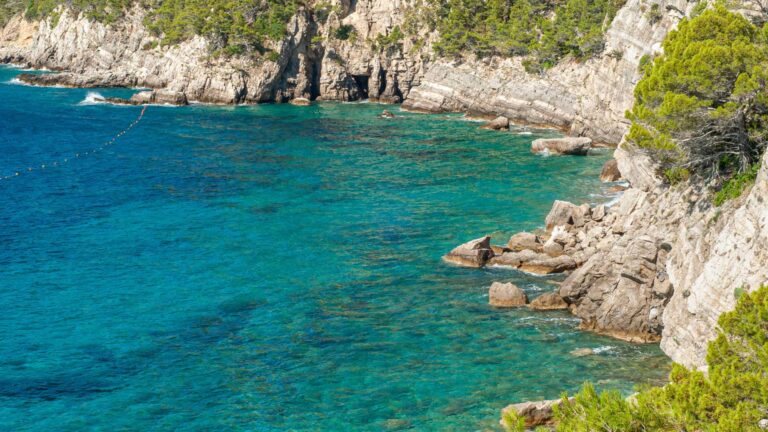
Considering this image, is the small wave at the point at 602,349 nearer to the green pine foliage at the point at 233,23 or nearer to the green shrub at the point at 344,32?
the green pine foliage at the point at 233,23

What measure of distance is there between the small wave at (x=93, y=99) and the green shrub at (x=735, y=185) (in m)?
109

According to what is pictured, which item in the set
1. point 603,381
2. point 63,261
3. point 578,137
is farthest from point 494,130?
point 603,381

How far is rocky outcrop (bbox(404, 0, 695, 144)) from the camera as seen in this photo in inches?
3223

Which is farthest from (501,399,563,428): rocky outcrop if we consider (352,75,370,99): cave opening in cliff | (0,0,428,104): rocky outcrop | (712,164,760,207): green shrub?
(352,75,370,99): cave opening in cliff

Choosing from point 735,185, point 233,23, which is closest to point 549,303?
point 735,185

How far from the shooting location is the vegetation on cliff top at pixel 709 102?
36719 mm

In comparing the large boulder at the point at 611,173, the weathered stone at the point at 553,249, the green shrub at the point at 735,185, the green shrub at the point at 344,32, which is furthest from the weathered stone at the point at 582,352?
the green shrub at the point at 344,32

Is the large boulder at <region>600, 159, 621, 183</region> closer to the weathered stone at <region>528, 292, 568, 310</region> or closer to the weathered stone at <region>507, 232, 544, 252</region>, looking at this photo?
the weathered stone at <region>507, 232, 544, 252</region>

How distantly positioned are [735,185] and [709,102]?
4.14 meters

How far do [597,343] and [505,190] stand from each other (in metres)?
32.0

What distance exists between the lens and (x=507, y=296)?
4409 centimetres

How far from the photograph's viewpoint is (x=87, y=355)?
39.3 m

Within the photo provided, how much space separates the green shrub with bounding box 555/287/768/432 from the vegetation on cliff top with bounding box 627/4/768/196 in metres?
16.8

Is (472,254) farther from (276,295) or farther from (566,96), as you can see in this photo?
(566,96)
